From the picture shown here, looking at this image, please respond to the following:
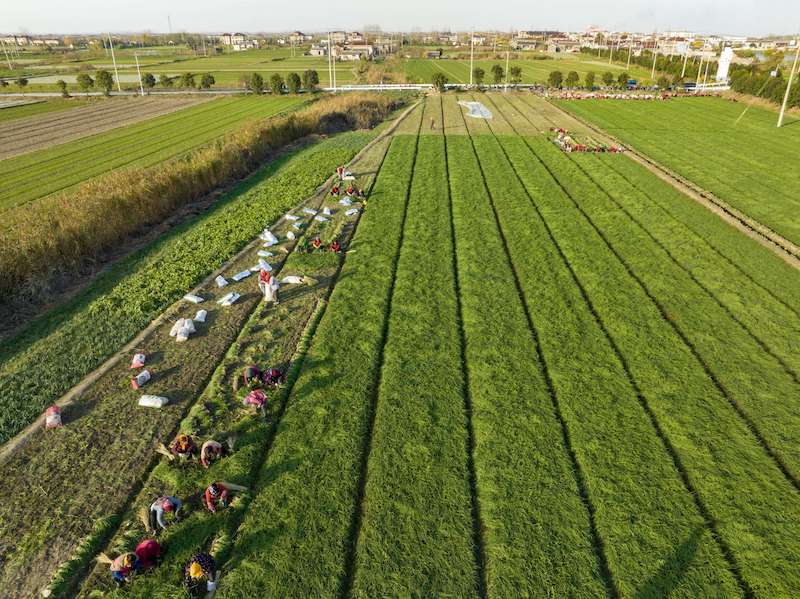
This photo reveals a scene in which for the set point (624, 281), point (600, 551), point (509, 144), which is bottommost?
point (600, 551)

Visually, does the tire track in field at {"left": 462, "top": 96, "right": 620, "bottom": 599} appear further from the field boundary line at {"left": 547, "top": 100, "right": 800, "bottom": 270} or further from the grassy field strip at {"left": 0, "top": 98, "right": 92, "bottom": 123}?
the grassy field strip at {"left": 0, "top": 98, "right": 92, "bottom": 123}

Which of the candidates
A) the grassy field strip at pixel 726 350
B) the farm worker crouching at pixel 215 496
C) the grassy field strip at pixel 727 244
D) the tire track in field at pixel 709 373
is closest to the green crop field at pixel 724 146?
the grassy field strip at pixel 727 244

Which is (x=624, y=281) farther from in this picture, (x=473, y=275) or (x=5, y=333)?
(x=5, y=333)

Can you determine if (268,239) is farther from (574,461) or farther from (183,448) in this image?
(574,461)

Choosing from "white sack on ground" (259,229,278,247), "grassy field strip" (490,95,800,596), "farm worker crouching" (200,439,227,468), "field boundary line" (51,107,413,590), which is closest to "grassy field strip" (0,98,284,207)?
"white sack on ground" (259,229,278,247)

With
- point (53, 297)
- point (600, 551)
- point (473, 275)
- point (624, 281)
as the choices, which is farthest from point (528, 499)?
point (53, 297)

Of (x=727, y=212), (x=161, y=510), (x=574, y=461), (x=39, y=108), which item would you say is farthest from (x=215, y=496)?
(x=39, y=108)
